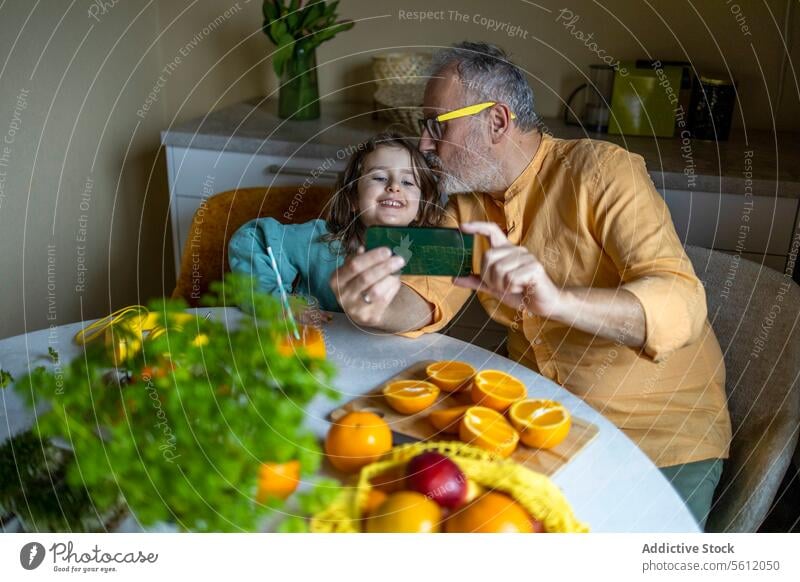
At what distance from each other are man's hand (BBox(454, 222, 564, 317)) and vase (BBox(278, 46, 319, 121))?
0.68 meters

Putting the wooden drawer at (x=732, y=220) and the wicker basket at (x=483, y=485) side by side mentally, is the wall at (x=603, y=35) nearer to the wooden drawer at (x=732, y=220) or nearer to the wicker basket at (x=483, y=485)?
the wooden drawer at (x=732, y=220)

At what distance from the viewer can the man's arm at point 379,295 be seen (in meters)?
0.71

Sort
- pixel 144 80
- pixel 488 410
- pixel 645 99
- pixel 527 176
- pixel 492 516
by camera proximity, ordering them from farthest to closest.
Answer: pixel 645 99, pixel 144 80, pixel 527 176, pixel 488 410, pixel 492 516

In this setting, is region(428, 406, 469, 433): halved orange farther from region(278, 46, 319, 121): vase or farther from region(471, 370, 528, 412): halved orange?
region(278, 46, 319, 121): vase

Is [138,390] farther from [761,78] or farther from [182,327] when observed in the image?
[761,78]

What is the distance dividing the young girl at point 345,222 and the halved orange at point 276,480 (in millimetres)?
353

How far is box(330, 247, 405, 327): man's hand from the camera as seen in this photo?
70cm

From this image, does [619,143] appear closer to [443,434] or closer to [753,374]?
[753,374]

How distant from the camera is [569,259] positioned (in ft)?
2.77

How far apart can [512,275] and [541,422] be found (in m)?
0.13

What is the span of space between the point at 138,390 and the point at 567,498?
337 mm

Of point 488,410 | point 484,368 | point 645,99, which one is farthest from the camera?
point 645,99

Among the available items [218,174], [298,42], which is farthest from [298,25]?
[218,174]
